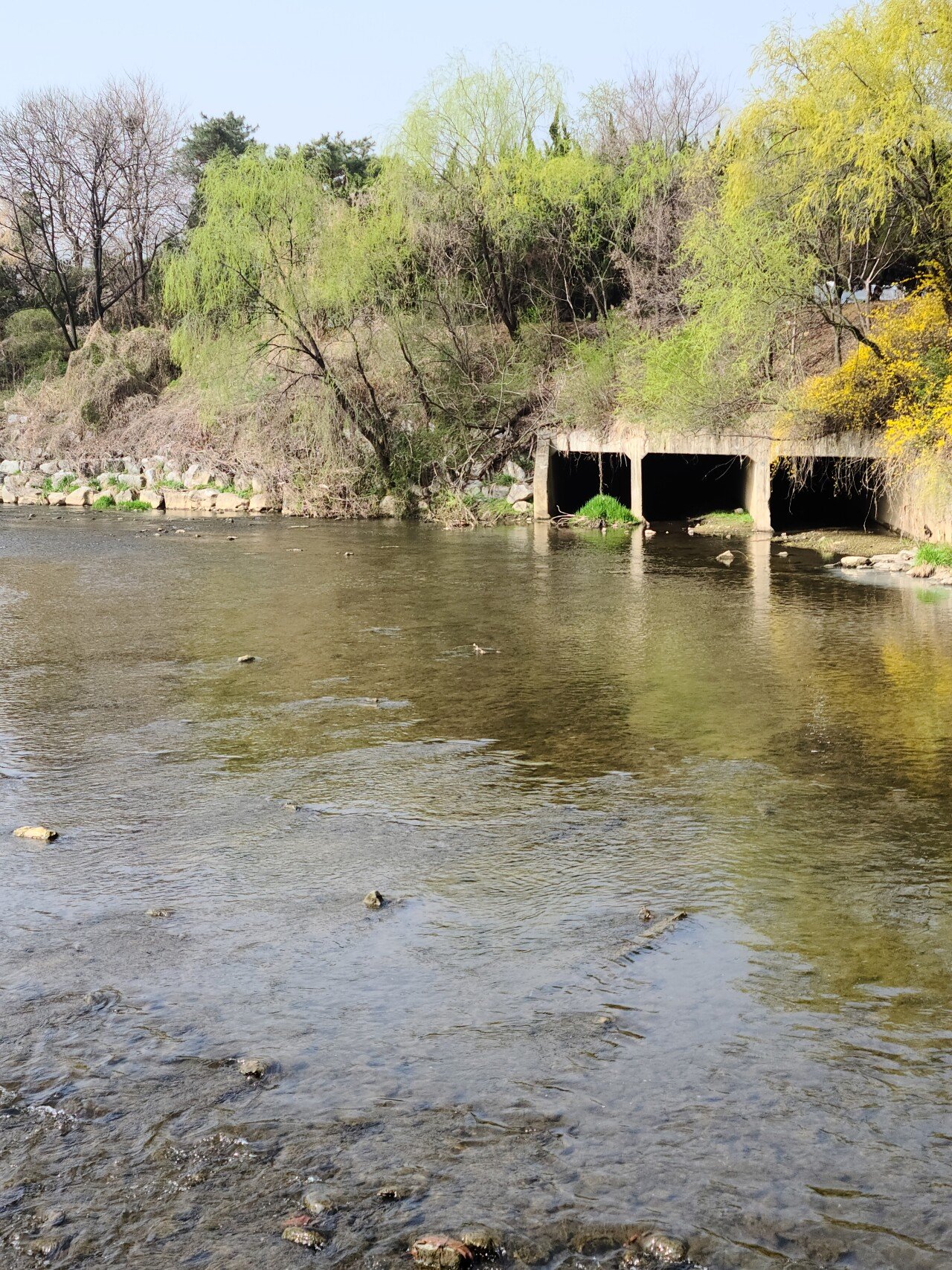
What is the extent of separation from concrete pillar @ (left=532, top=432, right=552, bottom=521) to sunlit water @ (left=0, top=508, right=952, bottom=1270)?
20.7 meters

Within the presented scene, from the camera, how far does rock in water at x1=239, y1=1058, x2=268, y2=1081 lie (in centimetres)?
474

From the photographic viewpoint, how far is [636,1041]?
5031 millimetres

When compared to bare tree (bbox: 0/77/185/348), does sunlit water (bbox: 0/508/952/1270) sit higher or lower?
lower

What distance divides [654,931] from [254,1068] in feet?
7.37

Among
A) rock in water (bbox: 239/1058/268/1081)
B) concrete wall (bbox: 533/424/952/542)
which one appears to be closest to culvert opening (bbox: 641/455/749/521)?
concrete wall (bbox: 533/424/952/542)

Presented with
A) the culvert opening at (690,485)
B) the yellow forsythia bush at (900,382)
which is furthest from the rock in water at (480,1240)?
the culvert opening at (690,485)

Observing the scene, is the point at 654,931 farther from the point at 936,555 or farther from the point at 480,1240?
the point at 936,555

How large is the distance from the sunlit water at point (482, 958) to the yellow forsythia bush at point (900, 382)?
8.84m

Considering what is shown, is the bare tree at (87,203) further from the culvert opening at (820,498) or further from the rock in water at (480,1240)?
the rock in water at (480,1240)

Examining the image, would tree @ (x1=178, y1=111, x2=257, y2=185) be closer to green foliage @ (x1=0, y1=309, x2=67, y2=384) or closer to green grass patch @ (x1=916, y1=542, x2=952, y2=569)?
green foliage @ (x1=0, y1=309, x2=67, y2=384)

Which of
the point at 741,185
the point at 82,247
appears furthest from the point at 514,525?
the point at 82,247

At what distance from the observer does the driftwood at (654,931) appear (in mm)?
5965

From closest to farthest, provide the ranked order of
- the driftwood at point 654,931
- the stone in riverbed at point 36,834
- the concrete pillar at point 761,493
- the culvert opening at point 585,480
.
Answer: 1. the driftwood at point 654,931
2. the stone in riverbed at point 36,834
3. the concrete pillar at point 761,493
4. the culvert opening at point 585,480

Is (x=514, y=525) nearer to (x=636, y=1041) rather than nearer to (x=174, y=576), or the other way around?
(x=174, y=576)
